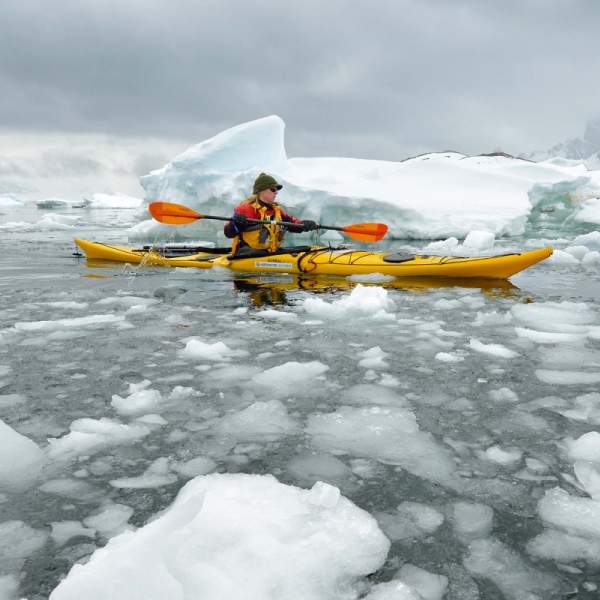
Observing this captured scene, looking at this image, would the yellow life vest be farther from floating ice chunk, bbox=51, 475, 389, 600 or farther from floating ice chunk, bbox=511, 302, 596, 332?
floating ice chunk, bbox=51, 475, 389, 600

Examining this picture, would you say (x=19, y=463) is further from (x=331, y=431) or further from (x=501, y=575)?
(x=501, y=575)

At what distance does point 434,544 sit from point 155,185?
18.3m

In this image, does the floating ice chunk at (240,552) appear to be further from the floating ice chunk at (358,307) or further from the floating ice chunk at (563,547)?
the floating ice chunk at (358,307)

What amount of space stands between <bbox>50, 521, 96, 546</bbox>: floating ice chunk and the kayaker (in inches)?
224

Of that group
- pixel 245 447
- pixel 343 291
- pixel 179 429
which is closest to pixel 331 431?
pixel 245 447

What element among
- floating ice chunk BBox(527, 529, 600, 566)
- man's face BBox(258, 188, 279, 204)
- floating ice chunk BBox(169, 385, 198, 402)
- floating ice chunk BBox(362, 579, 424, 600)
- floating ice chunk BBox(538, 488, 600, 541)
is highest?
man's face BBox(258, 188, 279, 204)

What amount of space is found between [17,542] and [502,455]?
1.59 metres

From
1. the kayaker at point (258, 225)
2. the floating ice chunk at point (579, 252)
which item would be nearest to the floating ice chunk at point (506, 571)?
the kayaker at point (258, 225)

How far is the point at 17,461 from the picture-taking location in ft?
6.06

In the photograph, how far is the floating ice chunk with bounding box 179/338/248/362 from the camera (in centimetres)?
315

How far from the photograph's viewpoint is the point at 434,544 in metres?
1.48

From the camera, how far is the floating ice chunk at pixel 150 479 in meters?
1.75

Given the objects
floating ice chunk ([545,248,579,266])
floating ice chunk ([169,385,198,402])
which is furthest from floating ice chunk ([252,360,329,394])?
floating ice chunk ([545,248,579,266])

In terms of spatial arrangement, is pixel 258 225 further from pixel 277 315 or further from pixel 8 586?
pixel 8 586
